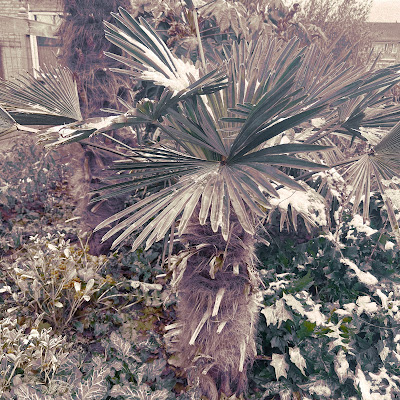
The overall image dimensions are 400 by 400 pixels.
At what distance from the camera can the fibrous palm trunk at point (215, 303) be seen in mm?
1558

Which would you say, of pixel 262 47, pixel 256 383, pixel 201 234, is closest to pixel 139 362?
pixel 256 383

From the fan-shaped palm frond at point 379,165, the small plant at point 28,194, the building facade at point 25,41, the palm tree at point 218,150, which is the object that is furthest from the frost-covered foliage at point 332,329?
the building facade at point 25,41

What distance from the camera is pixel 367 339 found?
205 centimetres

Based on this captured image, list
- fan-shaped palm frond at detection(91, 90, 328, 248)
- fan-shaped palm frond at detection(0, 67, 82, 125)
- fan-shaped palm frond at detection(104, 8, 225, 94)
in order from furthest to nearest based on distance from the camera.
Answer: fan-shaped palm frond at detection(0, 67, 82, 125) < fan-shaped palm frond at detection(104, 8, 225, 94) < fan-shaped palm frond at detection(91, 90, 328, 248)

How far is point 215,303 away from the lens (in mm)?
1538

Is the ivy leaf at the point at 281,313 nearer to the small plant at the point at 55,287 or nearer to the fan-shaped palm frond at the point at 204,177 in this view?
the fan-shaped palm frond at the point at 204,177

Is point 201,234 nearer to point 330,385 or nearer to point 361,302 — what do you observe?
point 330,385

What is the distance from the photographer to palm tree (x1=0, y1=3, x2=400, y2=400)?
106cm

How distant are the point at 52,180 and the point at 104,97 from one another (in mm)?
1789

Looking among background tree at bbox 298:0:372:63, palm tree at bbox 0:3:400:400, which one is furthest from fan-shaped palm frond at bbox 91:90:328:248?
background tree at bbox 298:0:372:63

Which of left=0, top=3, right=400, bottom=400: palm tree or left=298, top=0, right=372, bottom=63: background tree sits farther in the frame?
left=298, top=0, right=372, bottom=63: background tree

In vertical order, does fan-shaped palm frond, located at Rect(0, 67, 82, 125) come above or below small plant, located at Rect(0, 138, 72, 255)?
above

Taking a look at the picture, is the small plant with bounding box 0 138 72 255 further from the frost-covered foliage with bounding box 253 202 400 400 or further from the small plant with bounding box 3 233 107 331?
the frost-covered foliage with bounding box 253 202 400 400

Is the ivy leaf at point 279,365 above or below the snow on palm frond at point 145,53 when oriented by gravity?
below
